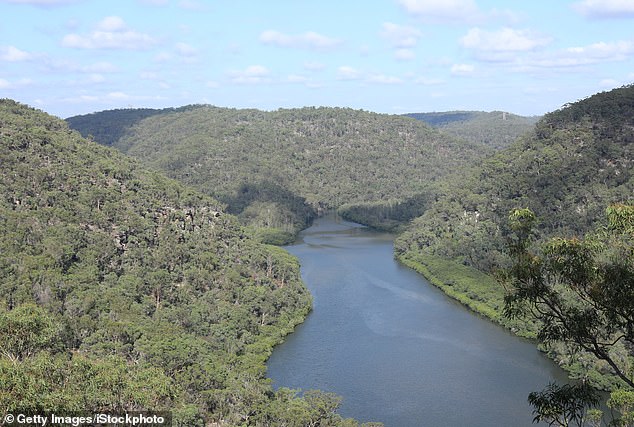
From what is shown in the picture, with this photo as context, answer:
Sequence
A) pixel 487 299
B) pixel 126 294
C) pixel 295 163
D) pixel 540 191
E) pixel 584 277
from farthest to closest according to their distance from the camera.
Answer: pixel 295 163
pixel 540 191
pixel 487 299
pixel 126 294
pixel 584 277

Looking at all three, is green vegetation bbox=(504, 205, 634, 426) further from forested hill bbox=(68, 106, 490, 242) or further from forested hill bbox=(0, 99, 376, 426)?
forested hill bbox=(68, 106, 490, 242)

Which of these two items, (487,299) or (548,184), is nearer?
(487,299)

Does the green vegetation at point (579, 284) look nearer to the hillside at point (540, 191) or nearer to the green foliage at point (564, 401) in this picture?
the green foliage at point (564, 401)

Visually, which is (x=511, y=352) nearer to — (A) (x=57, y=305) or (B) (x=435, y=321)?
(B) (x=435, y=321)

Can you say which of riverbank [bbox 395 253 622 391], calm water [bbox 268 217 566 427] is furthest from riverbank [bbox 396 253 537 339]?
calm water [bbox 268 217 566 427]

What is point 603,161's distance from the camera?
9706 centimetres

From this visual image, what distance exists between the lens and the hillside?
88.6 m

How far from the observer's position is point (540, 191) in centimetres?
9888

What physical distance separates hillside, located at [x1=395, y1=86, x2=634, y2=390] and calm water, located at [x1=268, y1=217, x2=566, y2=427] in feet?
33.0

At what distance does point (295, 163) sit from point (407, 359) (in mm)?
128175

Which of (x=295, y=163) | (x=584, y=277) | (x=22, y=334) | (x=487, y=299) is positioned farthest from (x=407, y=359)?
(x=295, y=163)

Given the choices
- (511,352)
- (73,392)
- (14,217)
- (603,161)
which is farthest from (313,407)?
(603,161)

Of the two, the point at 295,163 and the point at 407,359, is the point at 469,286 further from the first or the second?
the point at 295,163

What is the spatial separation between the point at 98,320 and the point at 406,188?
5069 inches
